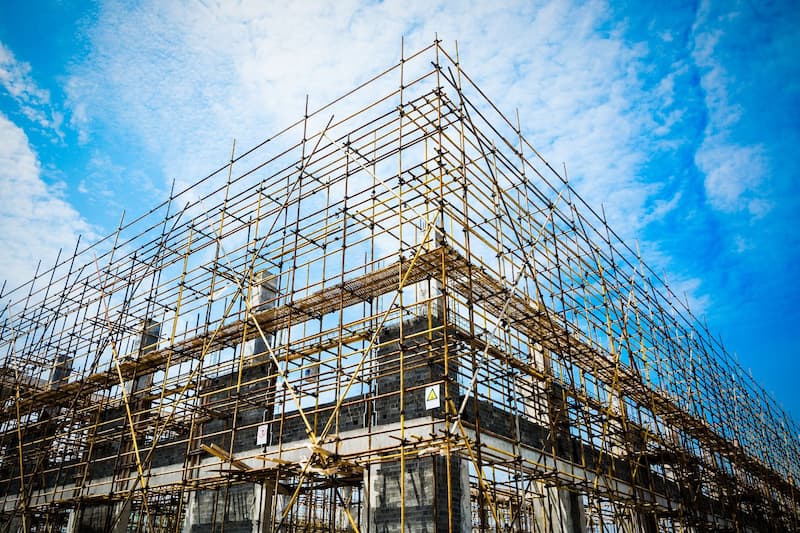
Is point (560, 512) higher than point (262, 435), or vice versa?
point (262, 435)

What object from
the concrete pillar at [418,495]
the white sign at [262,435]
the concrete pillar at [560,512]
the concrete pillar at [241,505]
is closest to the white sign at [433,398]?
the concrete pillar at [418,495]

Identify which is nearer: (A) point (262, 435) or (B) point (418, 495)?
(B) point (418, 495)

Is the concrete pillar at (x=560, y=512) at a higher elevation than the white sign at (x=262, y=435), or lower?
lower

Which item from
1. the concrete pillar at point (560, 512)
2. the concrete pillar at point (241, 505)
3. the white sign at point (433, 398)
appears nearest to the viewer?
the white sign at point (433, 398)

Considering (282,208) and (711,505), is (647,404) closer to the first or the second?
(711,505)

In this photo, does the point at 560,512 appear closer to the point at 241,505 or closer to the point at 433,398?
the point at 433,398

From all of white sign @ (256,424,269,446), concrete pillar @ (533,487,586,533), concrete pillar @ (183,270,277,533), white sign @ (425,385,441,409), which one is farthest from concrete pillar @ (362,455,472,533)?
concrete pillar @ (533,487,586,533)

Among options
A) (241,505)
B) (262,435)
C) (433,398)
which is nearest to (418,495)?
(433,398)

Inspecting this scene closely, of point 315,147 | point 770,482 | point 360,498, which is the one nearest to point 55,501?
point 360,498

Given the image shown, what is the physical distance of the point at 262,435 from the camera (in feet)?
41.0

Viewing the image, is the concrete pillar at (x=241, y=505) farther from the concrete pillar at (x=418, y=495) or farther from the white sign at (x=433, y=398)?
the white sign at (x=433, y=398)

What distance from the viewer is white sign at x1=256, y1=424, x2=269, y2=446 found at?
481 inches

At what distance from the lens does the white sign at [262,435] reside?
12219mm

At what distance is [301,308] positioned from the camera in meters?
13.4
